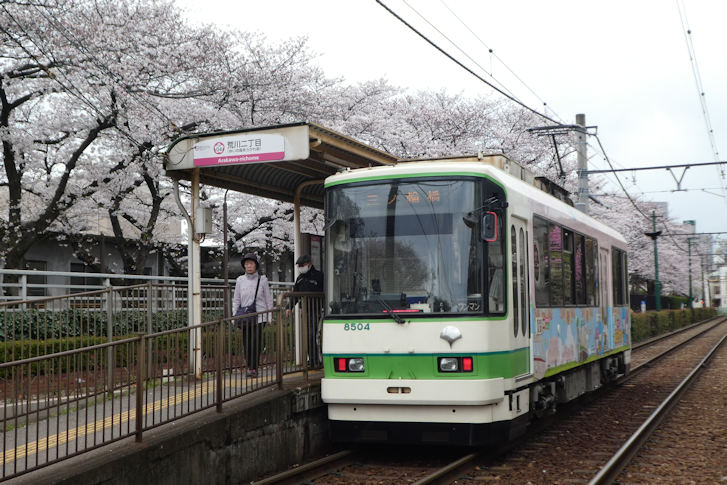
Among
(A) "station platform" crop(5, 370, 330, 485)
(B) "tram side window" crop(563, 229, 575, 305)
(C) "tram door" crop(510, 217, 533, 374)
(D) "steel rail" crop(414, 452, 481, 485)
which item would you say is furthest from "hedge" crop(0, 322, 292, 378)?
(B) "tram side window" crop(563, 229, 575, 305)

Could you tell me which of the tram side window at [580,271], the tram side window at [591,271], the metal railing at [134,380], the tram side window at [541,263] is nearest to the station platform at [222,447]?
the metal railing at [134,380]

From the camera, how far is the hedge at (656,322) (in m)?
35.8

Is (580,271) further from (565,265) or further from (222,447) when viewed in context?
(222,447)

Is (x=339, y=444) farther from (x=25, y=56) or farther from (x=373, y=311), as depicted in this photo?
(x=25, y=56)

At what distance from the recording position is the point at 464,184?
8578mm

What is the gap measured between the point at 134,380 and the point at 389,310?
2.65m

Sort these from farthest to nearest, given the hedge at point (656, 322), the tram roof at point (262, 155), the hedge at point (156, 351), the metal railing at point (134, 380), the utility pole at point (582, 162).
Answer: the hedge at point (656, 322) → the utility pole at point (582, 162) → the tram roof at point (262, 155) → the hedge at point (156, 351) → the metal railing at point (134, 380)

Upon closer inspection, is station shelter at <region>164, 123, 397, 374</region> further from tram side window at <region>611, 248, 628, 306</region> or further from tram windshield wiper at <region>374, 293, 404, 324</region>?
tram side window at <region>611, 248, 628, 306</region>

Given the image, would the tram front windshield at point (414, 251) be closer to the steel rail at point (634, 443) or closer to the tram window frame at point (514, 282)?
the tram window frame at point (514, 282)

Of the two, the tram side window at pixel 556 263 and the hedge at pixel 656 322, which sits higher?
the tram side window at pixel 556 263

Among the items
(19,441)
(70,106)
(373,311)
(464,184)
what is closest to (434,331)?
(373,311)

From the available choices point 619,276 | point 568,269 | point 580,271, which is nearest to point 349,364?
point 568,269

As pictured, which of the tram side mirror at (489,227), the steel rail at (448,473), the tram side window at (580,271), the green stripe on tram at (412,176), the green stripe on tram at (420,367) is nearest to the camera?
the steel rail at (448,473)

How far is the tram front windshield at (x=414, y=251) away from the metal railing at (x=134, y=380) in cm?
101
